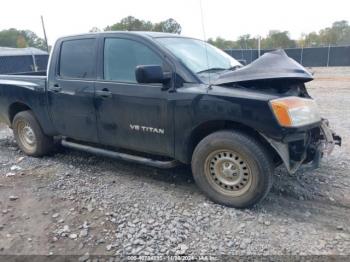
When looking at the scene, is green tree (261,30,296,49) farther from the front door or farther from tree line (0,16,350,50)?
the front door

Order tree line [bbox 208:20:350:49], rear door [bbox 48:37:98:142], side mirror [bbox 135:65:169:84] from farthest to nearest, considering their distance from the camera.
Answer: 1. tree line [bbox 208:20:350:49]
2. rear door [bbox 48:37:98:142]
3. side mirror [bbox 135:65:169:84]

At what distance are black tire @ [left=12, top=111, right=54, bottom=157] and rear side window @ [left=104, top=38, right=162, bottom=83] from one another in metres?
1.74

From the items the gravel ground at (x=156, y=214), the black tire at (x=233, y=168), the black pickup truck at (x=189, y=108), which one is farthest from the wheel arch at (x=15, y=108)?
the black tire at (x=233, y=168)

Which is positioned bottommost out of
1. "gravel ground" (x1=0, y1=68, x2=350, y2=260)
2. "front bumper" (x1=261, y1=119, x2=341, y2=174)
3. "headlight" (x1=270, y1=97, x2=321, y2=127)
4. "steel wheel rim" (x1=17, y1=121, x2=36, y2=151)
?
"gravel ground" (x1=0, y1=68, x2=350, y2=260)

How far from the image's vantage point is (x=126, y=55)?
4.45 metres

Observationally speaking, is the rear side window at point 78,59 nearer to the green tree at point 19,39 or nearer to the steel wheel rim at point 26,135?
the steel wheel rim at point 26,135

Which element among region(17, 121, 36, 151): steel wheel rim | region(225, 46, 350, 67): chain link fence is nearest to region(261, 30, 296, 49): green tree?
region(225, 46, 350, 67): chain link fence

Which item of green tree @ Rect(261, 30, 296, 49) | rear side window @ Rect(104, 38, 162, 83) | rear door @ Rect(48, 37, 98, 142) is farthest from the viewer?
green tree @ Rect(261, 30, 296, 49)

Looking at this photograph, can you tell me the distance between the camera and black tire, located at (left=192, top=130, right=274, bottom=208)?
3623 millimetres

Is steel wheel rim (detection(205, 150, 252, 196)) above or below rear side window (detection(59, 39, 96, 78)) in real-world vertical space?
below

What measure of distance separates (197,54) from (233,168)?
1543mm

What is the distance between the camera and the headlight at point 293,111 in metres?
3.42

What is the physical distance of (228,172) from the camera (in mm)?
3842

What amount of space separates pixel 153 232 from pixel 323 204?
1.91 metres
